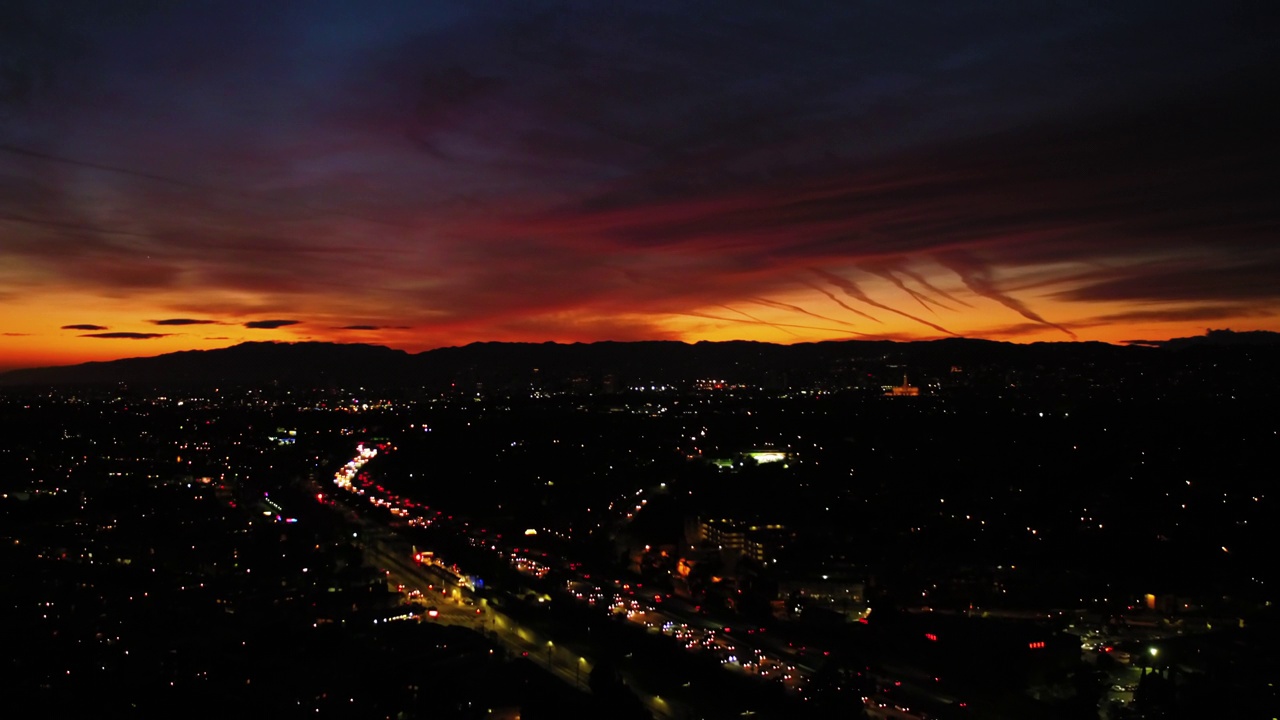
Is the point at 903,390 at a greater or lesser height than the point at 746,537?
greater

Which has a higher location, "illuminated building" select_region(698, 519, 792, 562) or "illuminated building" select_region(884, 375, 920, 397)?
"illuminated building" select_region(884, 375, 920, 397)

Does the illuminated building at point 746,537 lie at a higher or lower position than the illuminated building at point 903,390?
lower

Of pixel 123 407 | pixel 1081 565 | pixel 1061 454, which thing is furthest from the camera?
pixel 123 407

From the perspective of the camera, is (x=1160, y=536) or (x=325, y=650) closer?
(x=325, y=650)

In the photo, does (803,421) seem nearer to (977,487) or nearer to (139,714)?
(977,487)

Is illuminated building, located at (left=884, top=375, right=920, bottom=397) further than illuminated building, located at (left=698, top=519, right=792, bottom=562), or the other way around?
illuminated building, located at (left=884, top=375, right=920, bottom=397)

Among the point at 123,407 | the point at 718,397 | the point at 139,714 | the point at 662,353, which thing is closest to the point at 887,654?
the point at 139,714

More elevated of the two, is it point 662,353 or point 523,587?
point 662,353

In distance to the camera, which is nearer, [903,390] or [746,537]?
[746,537]

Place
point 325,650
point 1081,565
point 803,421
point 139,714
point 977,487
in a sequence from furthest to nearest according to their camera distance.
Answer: point 803,421
point 977,487
point 1081,565
point 325,650
point 139,714

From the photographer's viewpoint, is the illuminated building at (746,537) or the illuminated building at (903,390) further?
the illuminated building at (903,390)
